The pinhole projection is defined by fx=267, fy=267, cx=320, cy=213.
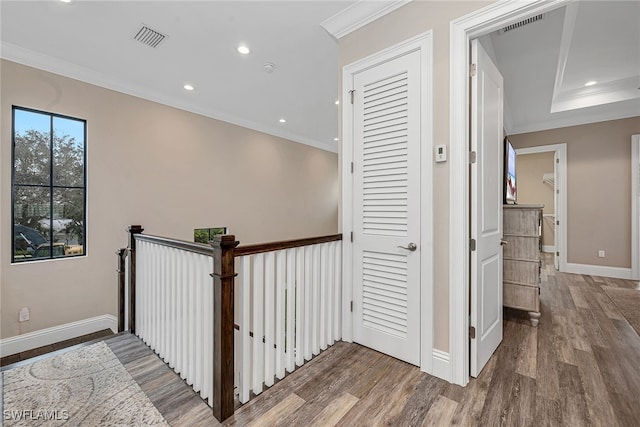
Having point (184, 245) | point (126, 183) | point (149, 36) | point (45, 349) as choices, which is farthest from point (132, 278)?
point (149, 36)

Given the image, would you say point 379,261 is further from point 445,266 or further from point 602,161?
point 602,161

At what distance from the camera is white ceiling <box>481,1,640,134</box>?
2486 millimetres

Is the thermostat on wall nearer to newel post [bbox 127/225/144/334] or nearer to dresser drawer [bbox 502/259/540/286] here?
dresser drawer [bbox 502/259/540/286]

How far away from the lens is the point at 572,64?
3424mm

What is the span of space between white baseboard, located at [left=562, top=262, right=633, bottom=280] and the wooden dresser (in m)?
3.17

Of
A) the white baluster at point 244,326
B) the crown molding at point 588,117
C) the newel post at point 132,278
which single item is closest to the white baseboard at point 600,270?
the crown molding at point 588,117

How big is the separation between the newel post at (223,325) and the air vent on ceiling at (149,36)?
2293mm

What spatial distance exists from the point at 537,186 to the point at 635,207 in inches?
139

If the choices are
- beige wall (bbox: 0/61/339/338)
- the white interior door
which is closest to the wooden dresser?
the white interior door

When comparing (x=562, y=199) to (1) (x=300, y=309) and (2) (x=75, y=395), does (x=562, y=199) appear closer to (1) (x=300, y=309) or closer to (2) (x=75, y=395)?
(1) (x=300, y=309)

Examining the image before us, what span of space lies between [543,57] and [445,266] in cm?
293

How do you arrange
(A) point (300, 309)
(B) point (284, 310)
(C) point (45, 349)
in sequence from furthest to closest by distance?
(C) point (45, 349) < (A) point (300, 309) < (B) point (284, 310)

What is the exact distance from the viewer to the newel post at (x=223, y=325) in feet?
4.86

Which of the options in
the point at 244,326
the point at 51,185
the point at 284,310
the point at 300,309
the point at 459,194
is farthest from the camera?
the point at 51,185
